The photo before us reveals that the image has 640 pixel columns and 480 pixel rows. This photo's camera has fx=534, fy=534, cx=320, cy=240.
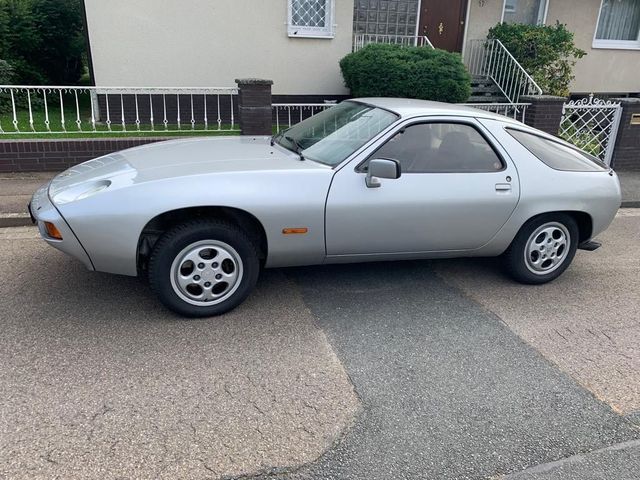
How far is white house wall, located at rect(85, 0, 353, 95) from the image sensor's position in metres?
9.70

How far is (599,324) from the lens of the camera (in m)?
4.05

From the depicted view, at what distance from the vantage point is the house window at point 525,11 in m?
12.4

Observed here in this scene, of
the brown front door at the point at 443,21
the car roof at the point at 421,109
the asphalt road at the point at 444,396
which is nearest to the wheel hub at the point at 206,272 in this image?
the asphalt road at the point at 444,396

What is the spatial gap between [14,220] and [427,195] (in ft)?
14.1

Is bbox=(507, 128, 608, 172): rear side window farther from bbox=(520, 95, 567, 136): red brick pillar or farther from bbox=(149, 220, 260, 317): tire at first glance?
bbox=(520, 95, 567, 136): red brick pillar

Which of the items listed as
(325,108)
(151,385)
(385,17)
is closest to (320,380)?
(151,385)

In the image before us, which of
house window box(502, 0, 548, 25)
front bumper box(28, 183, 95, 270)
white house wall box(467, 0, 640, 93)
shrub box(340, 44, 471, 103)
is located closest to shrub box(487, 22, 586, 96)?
white house wall box(467, 0, 640, 93)

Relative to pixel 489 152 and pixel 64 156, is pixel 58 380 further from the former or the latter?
pixel 64 156

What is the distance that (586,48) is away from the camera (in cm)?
1296

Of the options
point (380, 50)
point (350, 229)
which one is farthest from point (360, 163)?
point (380, 50)

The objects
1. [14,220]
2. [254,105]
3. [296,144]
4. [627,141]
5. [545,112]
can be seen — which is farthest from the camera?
[627,141]

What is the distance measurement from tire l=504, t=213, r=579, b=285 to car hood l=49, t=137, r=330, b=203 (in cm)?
186

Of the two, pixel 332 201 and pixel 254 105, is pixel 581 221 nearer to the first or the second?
pixel 332 201

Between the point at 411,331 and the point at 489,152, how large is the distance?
5.33ft
